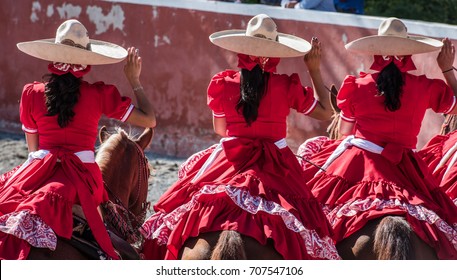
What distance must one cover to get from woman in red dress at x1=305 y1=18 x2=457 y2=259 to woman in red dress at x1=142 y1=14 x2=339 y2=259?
258 millimetres

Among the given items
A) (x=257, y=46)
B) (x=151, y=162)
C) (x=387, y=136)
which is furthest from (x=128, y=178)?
(x=151, y=162)

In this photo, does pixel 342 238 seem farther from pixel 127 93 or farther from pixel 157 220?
pixel 127 93

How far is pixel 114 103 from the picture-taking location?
7.56 meters

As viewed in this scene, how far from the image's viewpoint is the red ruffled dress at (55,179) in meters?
6.98

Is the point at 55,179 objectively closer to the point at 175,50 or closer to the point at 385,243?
the point at 385,243

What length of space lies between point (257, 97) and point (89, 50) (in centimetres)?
110

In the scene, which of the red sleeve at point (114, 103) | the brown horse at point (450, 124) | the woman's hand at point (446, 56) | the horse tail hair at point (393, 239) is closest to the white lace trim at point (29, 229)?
the red sleeve at point (114, 103)

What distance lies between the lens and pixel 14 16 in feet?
49.0

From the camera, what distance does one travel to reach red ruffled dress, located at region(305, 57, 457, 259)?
7.75 m

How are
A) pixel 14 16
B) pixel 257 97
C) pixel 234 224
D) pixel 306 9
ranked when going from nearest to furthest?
pixel 234 224, pixel 257 97, pixel 306 9, pixel 14 16

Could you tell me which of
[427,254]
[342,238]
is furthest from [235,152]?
[427,254]

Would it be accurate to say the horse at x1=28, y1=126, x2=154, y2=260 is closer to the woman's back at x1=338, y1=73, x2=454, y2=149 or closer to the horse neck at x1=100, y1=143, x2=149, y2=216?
the horse neck at x1=100, y1=143, x2=149, y2=216

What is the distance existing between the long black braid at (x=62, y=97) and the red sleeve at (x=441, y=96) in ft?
7.71

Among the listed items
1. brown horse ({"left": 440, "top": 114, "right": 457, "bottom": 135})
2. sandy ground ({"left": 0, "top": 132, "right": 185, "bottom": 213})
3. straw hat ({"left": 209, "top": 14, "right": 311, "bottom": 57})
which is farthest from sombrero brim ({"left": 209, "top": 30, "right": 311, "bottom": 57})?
sandy ground ({"left": 0, "top": 132, "right": 185, "bottom": 213})
